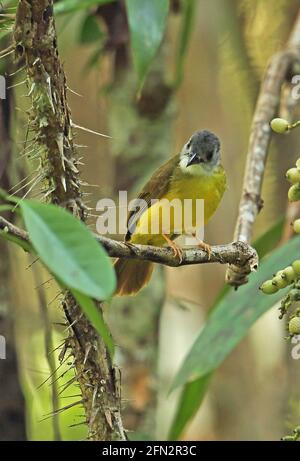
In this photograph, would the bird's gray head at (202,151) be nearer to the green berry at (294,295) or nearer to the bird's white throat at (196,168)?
the bird's white throat at (196,168)

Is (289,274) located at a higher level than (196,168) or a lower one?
lower

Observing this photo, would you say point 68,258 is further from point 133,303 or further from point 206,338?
point 133,303

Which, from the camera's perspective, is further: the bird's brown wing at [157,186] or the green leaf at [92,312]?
the bird's brown wing at [157,186]

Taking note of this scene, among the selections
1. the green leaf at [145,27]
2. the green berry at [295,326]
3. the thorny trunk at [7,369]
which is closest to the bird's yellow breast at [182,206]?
the thorny trunk at [7,369]

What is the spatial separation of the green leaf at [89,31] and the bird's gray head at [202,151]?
0.46 metres

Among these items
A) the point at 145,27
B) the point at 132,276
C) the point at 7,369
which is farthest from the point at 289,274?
the point at 7,369

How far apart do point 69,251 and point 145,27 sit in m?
0.84

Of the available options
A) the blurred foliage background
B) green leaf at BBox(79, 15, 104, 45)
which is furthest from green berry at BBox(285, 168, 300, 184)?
green leaf at BBox(79, 15, 104, 45)

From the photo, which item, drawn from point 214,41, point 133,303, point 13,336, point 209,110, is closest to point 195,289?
point 209,110

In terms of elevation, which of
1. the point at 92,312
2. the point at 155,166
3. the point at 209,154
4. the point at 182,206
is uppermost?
the point at 155,166

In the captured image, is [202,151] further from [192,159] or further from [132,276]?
[132,276]

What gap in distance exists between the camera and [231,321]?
1819 mm

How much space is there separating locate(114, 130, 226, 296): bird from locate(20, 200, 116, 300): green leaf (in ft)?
3.19

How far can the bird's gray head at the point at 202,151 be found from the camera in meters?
2.02
